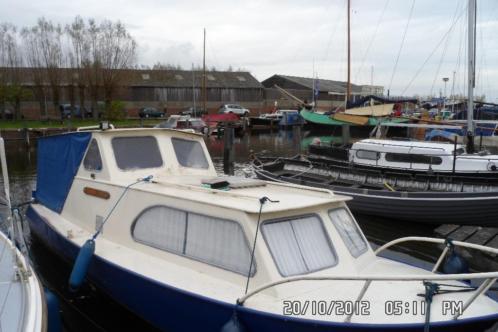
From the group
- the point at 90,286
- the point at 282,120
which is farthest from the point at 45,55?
the point at 90,286

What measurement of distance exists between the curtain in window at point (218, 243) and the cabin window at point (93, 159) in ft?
9.37

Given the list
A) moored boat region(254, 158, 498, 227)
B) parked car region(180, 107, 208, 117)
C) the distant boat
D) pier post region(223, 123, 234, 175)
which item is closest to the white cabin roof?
moored boat region(254, 158, 498, 227)

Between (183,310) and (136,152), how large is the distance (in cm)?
374

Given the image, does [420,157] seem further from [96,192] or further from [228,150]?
[96,192]

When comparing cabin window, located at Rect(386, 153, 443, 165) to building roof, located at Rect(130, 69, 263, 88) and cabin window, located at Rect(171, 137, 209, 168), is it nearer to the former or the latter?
cabin window, located at Rect(171, 137, 209, 168)

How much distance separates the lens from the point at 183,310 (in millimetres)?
5707

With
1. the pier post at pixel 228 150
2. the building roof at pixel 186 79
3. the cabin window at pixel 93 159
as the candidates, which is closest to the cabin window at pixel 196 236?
the cabin window at pixel 93 159

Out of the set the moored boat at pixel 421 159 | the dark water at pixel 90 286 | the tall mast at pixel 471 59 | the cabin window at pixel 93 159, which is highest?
the tall mast at pixel 471 59

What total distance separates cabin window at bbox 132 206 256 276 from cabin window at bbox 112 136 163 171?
156cm

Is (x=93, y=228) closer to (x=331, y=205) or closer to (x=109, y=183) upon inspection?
(x=109, y=183)

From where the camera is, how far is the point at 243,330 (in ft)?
16.4

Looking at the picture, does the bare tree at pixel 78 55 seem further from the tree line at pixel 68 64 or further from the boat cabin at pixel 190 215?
the boat cabin at pixel 190 215

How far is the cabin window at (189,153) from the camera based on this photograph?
8945 millimetres

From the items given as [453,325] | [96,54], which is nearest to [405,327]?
[453,325]
